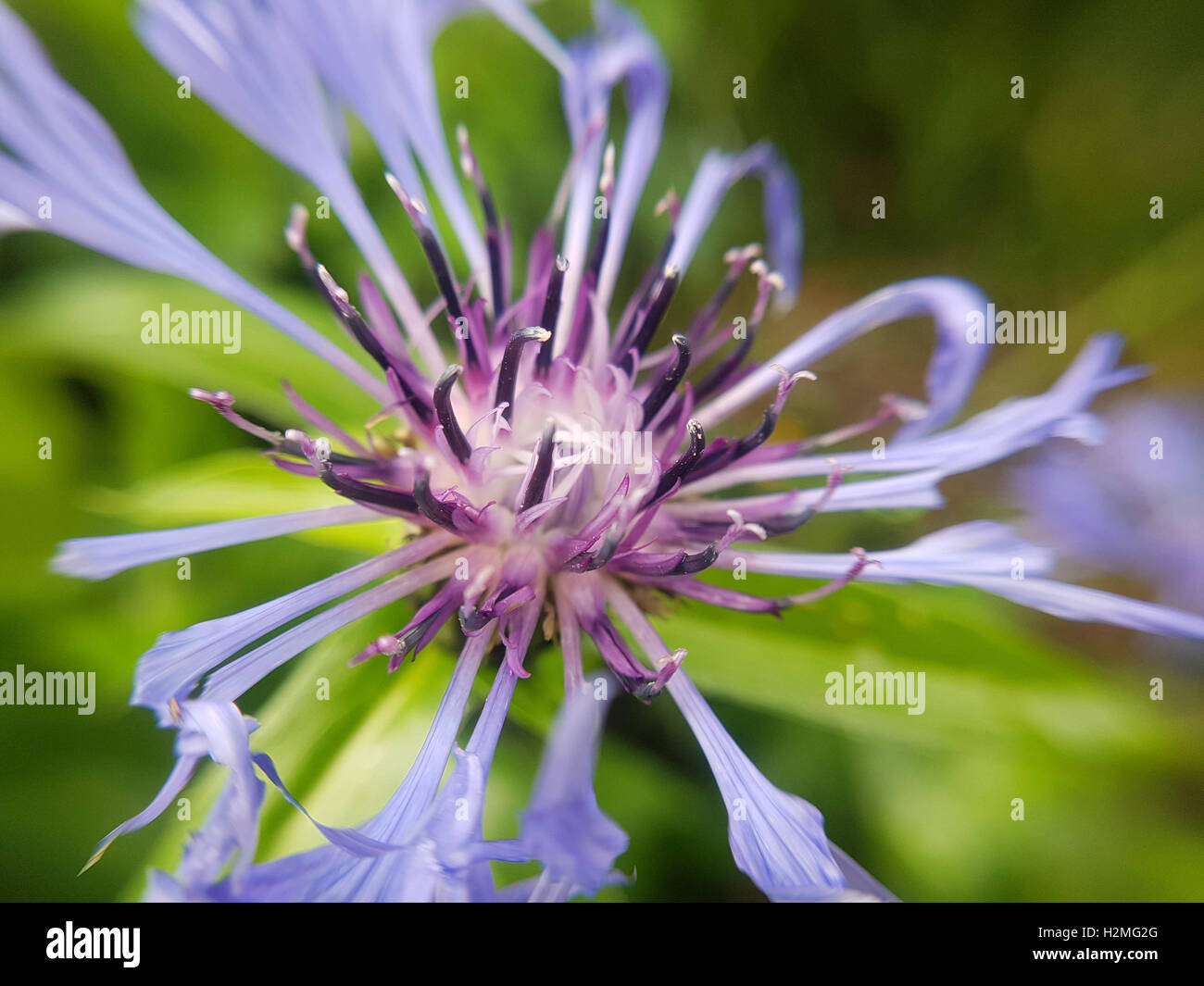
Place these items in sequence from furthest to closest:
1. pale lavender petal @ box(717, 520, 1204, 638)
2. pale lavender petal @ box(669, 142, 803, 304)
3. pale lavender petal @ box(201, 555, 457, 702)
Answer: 1. pale lavender petal @ box(669, 142, 803, 304)
2. pale lavender petal @ box(717, 520, 1204, 638)
3. pale lavender petal @ box(201, 555, 457, 702)

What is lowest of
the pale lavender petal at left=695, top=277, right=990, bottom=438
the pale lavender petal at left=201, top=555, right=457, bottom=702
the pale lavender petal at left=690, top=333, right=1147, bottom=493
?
the pale lavender petal at left=201, top=555, right=457, bottom=702

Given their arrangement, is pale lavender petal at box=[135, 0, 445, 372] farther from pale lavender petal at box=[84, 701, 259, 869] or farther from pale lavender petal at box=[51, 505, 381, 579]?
pale lavender petal at box=[84, 701, 259, 869]

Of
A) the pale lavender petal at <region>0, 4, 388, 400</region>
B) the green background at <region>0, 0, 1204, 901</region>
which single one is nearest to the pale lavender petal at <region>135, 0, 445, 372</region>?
the pale lavender petal at <region>0, 4, 388, 400</region>

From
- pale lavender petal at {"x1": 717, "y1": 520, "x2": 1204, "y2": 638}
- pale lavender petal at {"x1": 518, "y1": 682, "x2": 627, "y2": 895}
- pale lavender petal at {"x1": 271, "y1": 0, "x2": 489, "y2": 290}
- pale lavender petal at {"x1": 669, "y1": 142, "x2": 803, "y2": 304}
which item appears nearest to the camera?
Answer: pale lavender petal at {"x1": 518, "y1": 682, "x2": 627, "y2": 895}

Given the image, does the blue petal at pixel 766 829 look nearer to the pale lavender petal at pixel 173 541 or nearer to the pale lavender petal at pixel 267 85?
the pale lavender petal at pixel 173 541

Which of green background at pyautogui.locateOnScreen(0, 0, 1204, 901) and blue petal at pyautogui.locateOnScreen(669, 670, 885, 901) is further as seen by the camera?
green background at pyautogui.locateOnScreen(0, 0, 1204, 901)

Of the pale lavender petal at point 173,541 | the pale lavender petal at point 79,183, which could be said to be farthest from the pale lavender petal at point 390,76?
the pale lavender petal at point 173,541

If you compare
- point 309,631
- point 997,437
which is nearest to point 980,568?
point 997,437
